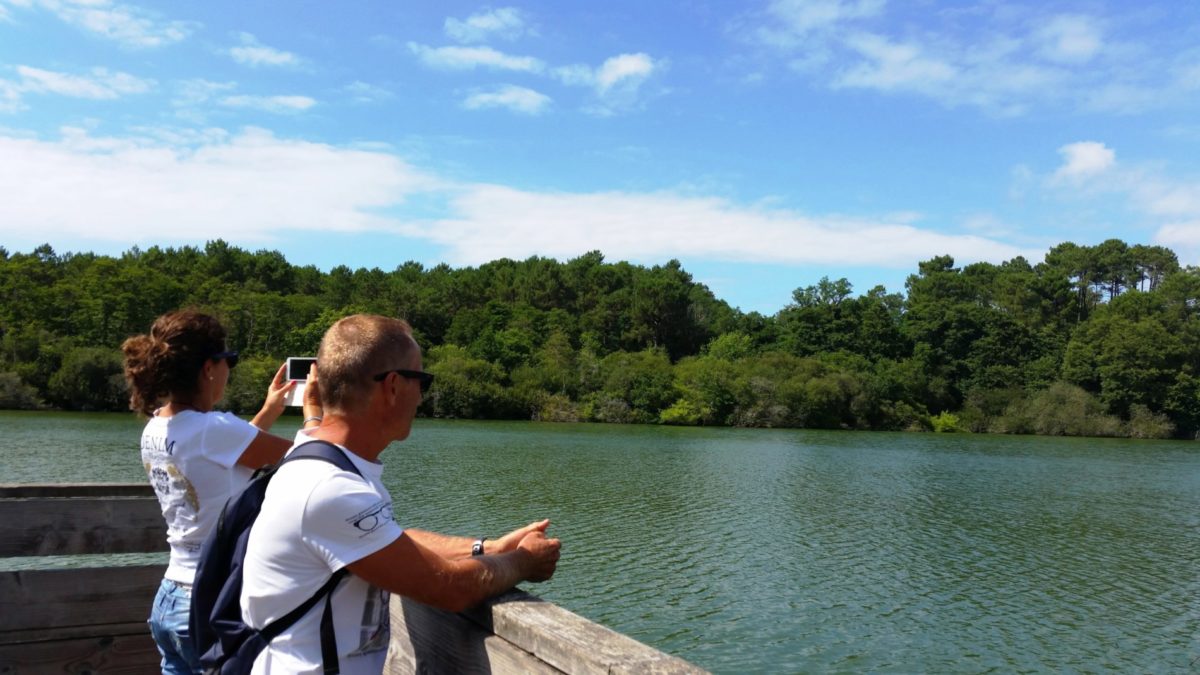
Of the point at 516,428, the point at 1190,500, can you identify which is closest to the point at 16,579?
the point at 1190,500

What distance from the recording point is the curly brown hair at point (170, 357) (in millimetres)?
2672

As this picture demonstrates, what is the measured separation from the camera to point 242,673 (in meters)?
1.85

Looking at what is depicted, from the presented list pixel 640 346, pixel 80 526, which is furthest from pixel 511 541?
pixel 640 346

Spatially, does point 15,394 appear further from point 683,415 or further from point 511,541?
point 511,541

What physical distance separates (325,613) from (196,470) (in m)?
1.03

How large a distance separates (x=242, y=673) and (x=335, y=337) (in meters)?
0.72

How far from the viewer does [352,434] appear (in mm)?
1937

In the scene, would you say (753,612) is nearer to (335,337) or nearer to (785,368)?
(335,337)

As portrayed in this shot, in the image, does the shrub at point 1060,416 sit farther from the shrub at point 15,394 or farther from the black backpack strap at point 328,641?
the black backpack strap at point 328,641

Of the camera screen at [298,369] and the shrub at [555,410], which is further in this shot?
the shrub at [555,410]

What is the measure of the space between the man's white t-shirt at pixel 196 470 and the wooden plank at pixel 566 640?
1089 millimetres

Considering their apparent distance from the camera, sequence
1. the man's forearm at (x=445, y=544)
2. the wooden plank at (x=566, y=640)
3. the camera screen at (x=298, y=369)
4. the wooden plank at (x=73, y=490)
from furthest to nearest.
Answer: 1. the wooden plank at (x=73, y=490)
2. the camera screen at (x=298, y=369)
3. the man's forearm at (x=445, y=544)
4. the wooden plank at (x=566, y=640)

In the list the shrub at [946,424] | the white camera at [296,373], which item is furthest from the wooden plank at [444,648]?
the shrub at [946,424]

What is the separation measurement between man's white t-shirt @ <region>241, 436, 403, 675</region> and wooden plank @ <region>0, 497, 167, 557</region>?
1.55m
